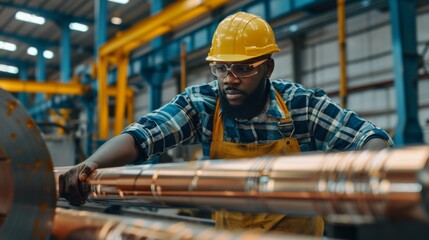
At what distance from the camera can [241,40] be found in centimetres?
196

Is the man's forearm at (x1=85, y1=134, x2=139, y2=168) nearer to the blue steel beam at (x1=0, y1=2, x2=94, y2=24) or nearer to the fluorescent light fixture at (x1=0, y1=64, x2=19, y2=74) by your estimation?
the blue steel beam at (x1=0, y1=2, x2=94, y2=24)

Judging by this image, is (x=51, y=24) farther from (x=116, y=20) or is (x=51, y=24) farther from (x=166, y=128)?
(x=166, y=128)

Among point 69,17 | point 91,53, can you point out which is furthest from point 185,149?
point 91,53

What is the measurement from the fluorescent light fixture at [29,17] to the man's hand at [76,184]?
14.7 metres

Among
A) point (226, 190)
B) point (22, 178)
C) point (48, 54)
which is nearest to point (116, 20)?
point (48, 54)

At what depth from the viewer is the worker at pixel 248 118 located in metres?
1.85

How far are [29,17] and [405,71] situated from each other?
1308 centimetres

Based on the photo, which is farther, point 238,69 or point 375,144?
point 238,69

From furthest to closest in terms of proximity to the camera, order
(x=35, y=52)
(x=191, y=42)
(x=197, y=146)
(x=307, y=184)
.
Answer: (x=35, y=52) → (x=191, y=42) → (x=197, y=146) → (x=307, y=184)

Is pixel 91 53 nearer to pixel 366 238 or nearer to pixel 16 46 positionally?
pixel 16 46

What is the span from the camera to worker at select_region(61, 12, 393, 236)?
1852 millimetres

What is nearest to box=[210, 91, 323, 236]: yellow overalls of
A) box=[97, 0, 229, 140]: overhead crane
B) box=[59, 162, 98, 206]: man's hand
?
box=[59, 162, 98, 206]: man's hand

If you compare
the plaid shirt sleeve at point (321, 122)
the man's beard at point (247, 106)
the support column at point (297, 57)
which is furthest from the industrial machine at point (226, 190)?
the support column at point (297, 57)

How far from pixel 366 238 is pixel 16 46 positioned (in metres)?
19.1
